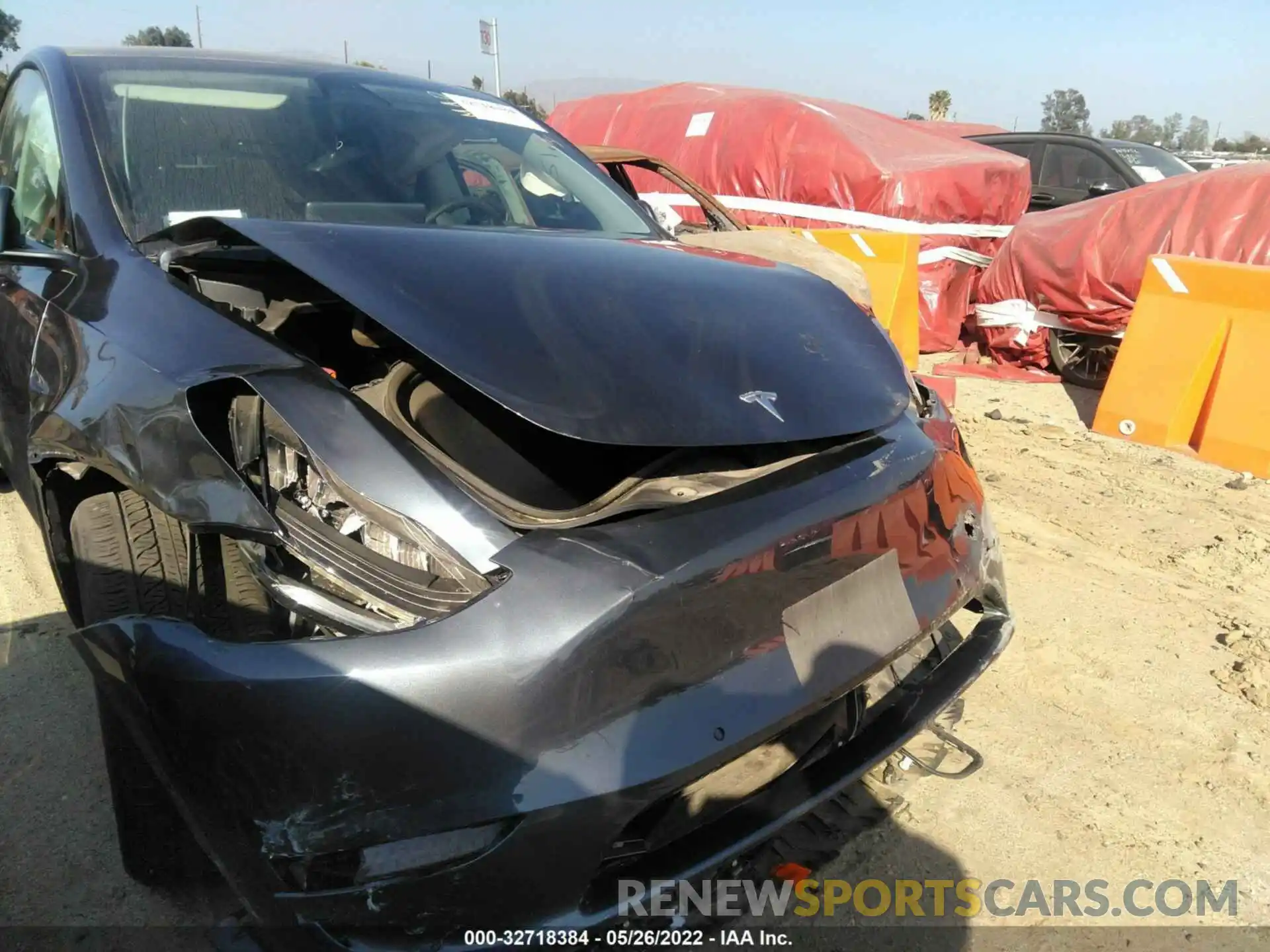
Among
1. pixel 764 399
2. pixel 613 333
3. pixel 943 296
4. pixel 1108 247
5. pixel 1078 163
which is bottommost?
pixel 943 296

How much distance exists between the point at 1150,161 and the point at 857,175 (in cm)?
484

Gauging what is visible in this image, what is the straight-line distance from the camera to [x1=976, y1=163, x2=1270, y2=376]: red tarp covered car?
592 cm

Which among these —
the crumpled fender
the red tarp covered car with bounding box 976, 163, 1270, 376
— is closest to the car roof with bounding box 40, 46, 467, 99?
the crumpled fender

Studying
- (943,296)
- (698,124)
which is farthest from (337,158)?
(698,124)

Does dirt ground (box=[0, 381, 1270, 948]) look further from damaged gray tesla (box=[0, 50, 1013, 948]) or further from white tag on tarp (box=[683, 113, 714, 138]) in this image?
white tag on tarp (box=[683, 113, 714, 138])

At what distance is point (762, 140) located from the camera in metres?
8.63

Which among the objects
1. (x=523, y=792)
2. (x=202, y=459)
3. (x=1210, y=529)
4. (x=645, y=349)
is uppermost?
(x=645, y=349)

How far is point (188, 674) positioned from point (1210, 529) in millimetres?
4175

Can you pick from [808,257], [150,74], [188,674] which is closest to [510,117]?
[150,74]

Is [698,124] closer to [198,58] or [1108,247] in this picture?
[1108,247]

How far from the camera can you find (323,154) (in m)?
2.65

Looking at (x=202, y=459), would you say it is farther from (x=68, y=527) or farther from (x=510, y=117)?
(x=510, y=117)

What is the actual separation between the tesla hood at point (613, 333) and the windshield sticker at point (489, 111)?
1095mm

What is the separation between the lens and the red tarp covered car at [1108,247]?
5.92 m
